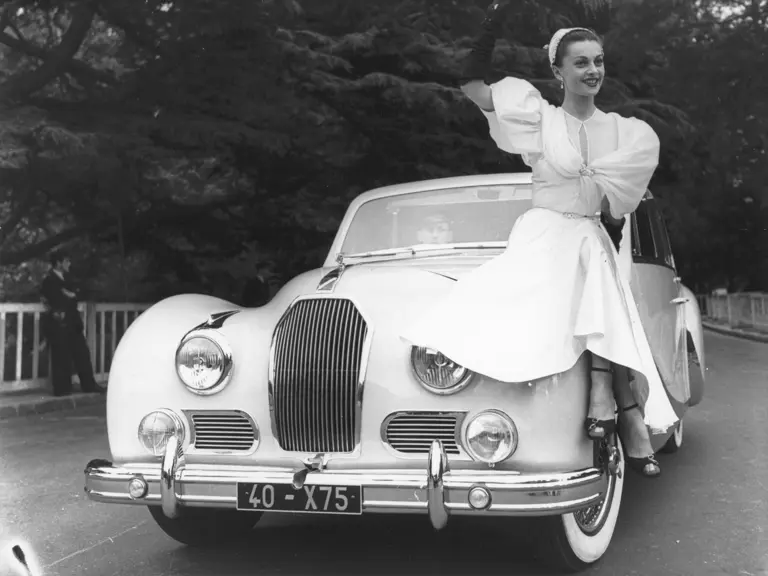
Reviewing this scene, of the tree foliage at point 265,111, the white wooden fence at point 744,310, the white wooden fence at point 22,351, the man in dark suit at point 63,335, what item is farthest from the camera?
the white wooden fence at point 744,310

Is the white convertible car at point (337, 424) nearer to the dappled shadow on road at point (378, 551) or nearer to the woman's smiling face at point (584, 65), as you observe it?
the dappled shadow on road at point (378, 551)

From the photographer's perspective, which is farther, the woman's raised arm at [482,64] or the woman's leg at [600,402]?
the woman's raised arm at [482,64]

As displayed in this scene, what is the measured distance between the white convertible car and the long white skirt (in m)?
0.09

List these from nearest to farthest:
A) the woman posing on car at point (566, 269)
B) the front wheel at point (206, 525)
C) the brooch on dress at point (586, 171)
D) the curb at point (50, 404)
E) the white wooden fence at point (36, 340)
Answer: the woman posing on car at point (566, 269) → the brooch on dress at point (586, 171) → the front wheel at point (206, 525) → the curb at point (50, 404) → the white wooden fence at point (36, 340)

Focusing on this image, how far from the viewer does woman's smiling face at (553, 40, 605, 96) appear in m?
4.07

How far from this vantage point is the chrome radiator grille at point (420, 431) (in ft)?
12.2

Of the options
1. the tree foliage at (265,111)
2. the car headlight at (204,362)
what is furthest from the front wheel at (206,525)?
the tree foliage at (265,111)

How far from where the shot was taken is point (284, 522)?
508 centimetres

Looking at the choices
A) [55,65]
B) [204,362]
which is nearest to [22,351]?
[55,65]

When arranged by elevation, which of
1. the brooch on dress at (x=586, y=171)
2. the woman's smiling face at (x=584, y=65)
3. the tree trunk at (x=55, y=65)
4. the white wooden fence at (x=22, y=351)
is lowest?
the white wooden fence at (x=22, y=351)

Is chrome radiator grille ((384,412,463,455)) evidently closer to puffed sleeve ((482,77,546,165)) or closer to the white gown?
the white gown

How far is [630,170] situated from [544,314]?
736 mm

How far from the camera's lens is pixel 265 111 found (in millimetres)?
11469

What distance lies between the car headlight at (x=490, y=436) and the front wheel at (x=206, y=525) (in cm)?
152
